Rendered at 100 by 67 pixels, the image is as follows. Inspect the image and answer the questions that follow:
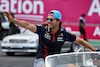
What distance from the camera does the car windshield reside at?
4.74 meters

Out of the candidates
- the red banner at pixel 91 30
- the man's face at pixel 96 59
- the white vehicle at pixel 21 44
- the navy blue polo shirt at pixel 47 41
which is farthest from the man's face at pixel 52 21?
the red banner at pixel 91 30

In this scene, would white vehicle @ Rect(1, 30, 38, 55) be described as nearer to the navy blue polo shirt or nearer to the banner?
the navy blue polo shirt

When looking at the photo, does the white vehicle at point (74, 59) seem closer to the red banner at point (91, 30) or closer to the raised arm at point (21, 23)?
the raised arm at point (21, 23)

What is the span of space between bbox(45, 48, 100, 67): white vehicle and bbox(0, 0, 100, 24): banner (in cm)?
2212

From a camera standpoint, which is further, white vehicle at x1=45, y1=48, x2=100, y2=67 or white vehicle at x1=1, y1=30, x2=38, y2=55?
white vehicle at x1=1, y1=30, x2=38, y2=55

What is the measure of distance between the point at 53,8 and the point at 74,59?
22.8m

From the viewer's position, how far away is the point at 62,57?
16.0 ft

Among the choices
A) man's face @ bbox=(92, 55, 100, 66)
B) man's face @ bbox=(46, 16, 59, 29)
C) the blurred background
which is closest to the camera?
man's face @ bbox=(92, 55, 100, 66)

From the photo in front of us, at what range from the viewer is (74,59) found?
16.2 ft

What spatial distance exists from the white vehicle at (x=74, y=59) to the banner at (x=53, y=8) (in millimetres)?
22116

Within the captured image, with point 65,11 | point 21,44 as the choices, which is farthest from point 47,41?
point 65,11

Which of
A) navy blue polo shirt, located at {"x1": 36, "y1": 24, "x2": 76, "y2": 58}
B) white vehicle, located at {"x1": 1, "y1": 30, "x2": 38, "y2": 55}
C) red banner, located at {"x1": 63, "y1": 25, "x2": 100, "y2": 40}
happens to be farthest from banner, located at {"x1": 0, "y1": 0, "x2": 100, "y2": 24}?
navy blue polo shirt, located at {"x1": 36, "y1": 24, "x2": 76, "y2": 58}

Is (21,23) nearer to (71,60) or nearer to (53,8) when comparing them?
(71,60)

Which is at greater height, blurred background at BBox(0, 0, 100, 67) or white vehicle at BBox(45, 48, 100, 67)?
white vehicle at BBox(45, 48, 100, 67)
